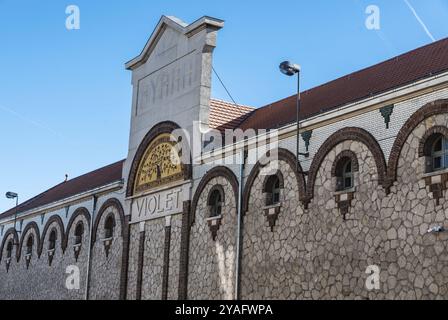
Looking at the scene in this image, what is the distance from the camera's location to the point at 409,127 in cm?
1777

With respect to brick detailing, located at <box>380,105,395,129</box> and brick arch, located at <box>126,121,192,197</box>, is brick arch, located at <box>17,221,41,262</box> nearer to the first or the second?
brick arch, located at <box>126,121,192,197</box>

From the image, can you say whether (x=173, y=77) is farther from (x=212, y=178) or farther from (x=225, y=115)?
(x=212, y=178)

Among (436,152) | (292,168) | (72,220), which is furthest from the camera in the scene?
(72,220)

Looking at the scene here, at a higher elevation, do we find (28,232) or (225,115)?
(225,115)

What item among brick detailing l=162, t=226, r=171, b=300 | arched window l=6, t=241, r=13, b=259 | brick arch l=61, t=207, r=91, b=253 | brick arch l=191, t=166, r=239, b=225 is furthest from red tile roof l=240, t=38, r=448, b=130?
arched window l=6, t=241, r=13, b=259

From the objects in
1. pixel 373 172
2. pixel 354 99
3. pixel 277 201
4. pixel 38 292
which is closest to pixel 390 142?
pixel 373 172

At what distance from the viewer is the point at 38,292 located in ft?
120

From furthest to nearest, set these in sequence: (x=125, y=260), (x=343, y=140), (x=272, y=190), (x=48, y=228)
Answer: (x=48, y=228), (x=125, y=260), (x=272, y=190), (x=343, y=140)

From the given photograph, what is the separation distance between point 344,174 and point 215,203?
6.14 meters

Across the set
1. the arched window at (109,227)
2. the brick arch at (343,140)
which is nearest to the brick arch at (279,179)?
the brick arch at (343,140)

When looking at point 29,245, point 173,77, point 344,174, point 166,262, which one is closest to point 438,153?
point 344,174

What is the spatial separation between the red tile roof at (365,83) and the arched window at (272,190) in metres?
1.62

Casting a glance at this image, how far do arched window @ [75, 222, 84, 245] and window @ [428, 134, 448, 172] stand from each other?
20.0 metres

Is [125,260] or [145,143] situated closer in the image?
[125,260]
